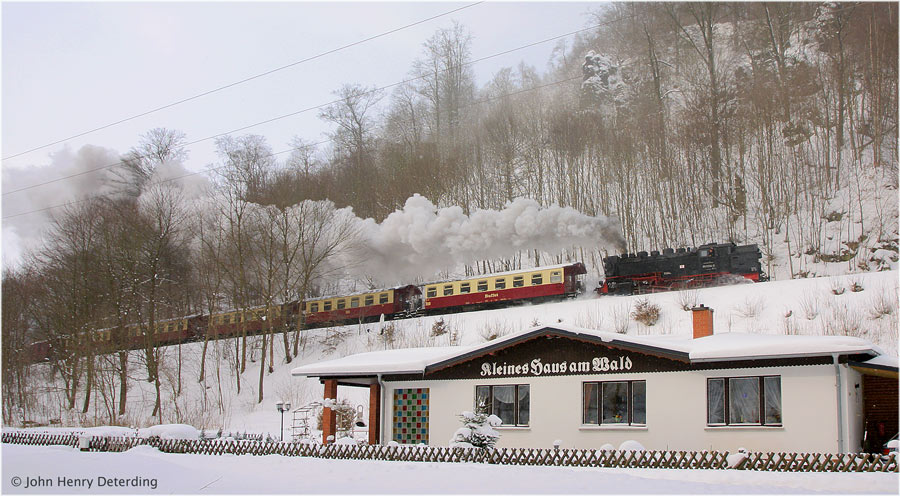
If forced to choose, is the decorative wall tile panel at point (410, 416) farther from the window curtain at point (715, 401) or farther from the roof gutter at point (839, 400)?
the roof gutter at point (839, 400)

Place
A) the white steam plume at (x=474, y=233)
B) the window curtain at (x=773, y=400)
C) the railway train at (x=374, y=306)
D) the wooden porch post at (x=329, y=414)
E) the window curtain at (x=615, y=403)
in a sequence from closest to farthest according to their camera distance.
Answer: the window curtain at (x=773, y=400) → the window curtain at (x=615, y=403) → the wooden porch post at (x=329, y=414) → the railway train at (x=374, y=306) → the white steam plume at (x=474, y=233)

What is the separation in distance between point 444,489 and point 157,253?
30689mm

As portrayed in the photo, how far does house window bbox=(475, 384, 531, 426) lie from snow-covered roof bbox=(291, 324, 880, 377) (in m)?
1.06

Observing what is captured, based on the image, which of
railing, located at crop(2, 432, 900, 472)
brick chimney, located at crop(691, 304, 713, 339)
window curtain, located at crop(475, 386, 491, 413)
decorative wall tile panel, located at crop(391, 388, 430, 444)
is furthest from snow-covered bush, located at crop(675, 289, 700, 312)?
railing, located at crop(2, 432, 900, 472)

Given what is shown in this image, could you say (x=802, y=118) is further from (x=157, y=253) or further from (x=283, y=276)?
(x=157, y=253)

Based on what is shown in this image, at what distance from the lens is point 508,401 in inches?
701

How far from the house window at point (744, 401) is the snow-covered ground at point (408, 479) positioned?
2871 mm

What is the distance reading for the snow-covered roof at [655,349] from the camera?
13906 mm

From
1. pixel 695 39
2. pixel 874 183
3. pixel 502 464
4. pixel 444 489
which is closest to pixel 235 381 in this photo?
pixel 502 464

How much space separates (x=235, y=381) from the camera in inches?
1497

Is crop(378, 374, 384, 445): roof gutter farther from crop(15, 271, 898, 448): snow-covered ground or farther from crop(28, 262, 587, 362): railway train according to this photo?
crop(28, 262, 587, 362): railway train

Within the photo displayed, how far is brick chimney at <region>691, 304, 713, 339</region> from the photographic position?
17.9m

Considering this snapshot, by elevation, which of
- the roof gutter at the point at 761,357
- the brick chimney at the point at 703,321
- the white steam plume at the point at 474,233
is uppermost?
the white steam plume at the point at 474,233

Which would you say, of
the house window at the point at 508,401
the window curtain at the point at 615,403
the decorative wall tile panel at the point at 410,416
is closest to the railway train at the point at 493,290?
the decorative wall tile panel at the point at 410,416
